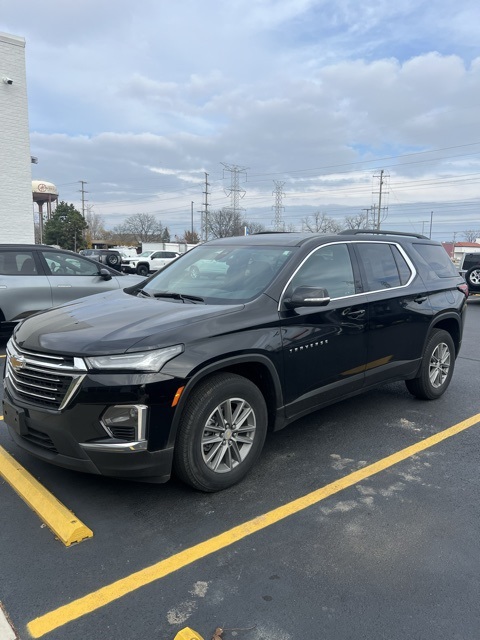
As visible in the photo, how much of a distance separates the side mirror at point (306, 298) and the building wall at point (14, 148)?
1767 centimetres

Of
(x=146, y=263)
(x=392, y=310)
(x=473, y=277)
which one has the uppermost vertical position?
(x=392, y=310)

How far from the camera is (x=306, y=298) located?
350 centimetres

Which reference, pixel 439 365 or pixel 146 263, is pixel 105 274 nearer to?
pixel 439 365

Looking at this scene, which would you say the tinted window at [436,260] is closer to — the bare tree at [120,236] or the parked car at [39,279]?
the parked car at [39,279]

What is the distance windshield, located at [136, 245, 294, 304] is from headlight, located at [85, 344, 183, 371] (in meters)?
0.89

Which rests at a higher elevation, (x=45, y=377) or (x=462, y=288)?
(x=462, y=288)

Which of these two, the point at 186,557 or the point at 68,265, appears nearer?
the point at 186,557

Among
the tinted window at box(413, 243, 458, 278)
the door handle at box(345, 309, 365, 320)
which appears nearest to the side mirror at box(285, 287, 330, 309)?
the door handle at box(345, 309, 365, 320)

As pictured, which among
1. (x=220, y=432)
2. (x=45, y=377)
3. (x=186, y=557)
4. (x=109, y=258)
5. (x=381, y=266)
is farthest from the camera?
(x=109, y=258)

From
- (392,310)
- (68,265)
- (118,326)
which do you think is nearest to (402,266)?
(392,310)

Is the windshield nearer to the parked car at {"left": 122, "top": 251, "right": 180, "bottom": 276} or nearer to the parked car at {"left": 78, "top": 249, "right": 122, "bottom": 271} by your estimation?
the parked car at {"left": 78, "top": 249, "right": 122, "bottom": 271}

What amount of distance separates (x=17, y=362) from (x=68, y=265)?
17.5 ft

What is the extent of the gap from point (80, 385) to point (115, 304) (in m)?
1.06

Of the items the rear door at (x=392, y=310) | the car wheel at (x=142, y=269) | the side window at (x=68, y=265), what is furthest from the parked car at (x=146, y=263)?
the rear door at (x=392, y=310)
